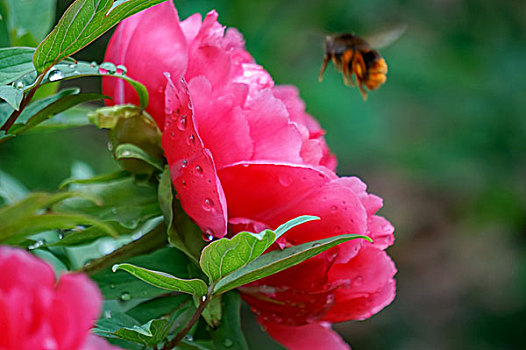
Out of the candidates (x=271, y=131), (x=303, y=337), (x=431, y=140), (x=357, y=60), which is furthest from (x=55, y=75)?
(x=431, y=140)

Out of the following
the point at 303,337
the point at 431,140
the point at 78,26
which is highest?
the point at 78,26

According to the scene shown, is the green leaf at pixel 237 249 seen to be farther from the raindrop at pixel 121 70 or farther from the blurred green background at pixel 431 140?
the blurred green background at pixel 431 140

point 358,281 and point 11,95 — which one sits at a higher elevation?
point 11,95

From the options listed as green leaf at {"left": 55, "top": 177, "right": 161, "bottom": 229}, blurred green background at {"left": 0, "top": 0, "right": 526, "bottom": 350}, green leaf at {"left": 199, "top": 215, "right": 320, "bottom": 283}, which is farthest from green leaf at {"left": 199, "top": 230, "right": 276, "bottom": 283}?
blurred green background at {"left": 0, "top": 0, "right": 526, "bottom": 350}

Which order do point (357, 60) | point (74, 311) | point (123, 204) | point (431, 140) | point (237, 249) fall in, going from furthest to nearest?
point (431, 140) → point (357, 60) → point (123, 204) → point (237, 249) → point (74, 311)

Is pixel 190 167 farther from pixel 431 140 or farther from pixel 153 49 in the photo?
pixel 431 140

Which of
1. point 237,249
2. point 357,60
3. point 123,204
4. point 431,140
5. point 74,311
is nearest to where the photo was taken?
point 74,311

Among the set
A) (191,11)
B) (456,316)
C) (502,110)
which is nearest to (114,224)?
(191,11)
